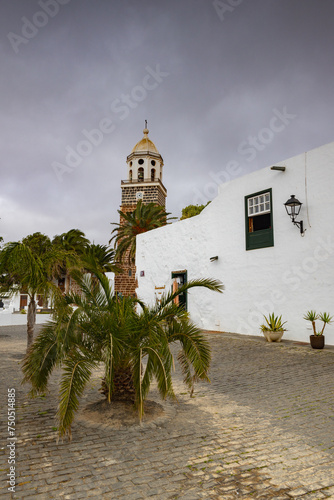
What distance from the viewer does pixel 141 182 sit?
3831cm

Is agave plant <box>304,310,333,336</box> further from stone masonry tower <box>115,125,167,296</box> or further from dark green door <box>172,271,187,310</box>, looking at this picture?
stone masonry tower <box>115,125,167,296</box>

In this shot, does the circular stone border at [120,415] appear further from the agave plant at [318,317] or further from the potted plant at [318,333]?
the agave plant at [318,317]

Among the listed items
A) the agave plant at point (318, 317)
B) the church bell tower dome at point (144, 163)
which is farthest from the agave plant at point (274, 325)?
the church bell tower dome at point (144, 163)

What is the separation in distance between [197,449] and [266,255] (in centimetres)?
850

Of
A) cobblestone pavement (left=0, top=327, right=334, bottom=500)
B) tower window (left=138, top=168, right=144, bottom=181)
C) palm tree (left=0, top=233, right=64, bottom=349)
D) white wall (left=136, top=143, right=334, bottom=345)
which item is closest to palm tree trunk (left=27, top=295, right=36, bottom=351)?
palm tree (left=0, top=233, right=64, bottom=349)

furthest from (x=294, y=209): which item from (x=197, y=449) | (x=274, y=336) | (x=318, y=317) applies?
(x=197, y=449)

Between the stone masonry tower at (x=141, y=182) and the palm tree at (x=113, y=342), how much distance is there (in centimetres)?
3060

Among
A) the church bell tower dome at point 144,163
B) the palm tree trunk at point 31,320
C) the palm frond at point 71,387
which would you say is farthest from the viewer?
the church bell tower dome at point 144,163

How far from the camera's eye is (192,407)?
5.14 metres

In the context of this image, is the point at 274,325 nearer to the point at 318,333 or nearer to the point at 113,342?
the point at 318,333

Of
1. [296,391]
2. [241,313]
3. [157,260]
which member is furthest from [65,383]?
[157,260]

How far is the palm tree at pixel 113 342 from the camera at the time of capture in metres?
4.05

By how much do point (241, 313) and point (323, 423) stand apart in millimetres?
7950

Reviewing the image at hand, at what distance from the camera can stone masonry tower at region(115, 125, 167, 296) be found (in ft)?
118
